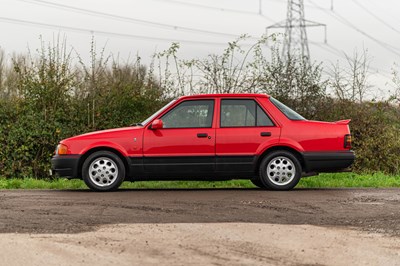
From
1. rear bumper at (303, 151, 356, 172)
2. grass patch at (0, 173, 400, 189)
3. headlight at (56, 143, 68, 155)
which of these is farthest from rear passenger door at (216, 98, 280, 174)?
headlight at (56, 143, 68, 155)

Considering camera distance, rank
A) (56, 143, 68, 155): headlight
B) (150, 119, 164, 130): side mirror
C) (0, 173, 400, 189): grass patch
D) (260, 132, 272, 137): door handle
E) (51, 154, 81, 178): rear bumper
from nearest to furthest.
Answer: (150, 119, 164, 130): side mirror
(260, 132, 272, 137): door handle
(51, 154, 81, 178): rear bumper
(56, 143, 68, 155): headlight
(0, 173, 400, 189): grass patch

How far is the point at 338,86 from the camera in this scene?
1950cm

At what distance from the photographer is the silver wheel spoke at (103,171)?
14031mm

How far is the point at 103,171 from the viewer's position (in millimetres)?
14094

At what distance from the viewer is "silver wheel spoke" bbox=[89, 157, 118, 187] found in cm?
1403

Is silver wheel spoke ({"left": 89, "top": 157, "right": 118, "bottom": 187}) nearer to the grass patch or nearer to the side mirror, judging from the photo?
the side mirror

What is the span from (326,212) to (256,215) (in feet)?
3.67

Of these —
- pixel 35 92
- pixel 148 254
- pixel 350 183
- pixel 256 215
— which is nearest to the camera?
pixel 148 254

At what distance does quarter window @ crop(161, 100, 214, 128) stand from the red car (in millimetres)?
18

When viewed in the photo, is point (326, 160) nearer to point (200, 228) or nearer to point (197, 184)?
point (197, 184)

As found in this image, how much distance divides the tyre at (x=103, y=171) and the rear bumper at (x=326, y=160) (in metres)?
3.32

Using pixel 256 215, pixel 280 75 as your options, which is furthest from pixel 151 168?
pixel 280 75

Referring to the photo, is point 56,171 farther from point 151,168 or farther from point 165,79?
point 165,79

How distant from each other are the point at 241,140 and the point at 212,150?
21.5 inches
